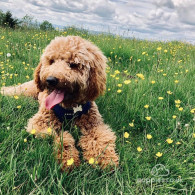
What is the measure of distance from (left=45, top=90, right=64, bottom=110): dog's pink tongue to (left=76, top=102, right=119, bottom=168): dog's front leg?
1.54 ft

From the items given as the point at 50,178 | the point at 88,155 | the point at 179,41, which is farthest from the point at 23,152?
the point at 179,41

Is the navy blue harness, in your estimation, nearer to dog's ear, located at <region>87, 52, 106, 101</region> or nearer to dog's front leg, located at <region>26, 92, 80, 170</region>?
dog's front leg, located at <region>26, 92, 80, 170</region>

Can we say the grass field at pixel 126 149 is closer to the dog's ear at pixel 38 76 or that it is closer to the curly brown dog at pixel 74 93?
the curly brown dog at pixel 74 93

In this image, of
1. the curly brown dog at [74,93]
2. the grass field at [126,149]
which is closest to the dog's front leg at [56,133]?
the curly brown dog at [74,93]

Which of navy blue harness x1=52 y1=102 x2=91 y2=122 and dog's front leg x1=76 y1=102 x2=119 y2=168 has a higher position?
navy blue harness x1=52 y1=102 x2=91 y2=122

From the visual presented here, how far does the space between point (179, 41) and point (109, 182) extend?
10.1m

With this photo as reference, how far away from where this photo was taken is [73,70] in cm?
256

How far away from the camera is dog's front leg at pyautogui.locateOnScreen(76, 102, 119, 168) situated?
86.8 inches

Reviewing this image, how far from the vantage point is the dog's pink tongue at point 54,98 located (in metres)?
2.51

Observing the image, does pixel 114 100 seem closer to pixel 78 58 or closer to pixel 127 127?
pixel 127 127

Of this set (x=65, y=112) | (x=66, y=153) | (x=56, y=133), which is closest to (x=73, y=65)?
(x=65, y=112)

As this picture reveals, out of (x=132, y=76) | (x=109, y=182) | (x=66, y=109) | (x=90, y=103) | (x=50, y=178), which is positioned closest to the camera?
(x=50, y=178)

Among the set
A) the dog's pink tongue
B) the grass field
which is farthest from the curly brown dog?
the grass field

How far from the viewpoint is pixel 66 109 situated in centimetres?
274
